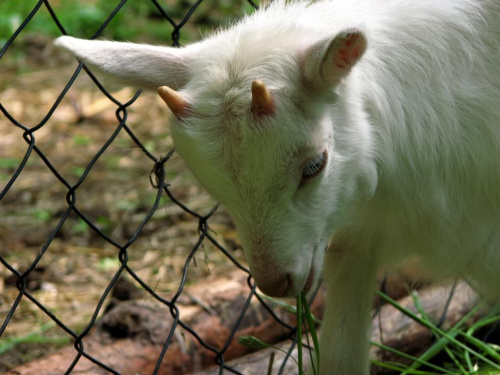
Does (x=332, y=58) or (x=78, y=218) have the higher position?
(x=78, y=218)

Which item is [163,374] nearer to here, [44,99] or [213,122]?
[213,122]

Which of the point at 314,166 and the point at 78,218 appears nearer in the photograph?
the point at 314,166

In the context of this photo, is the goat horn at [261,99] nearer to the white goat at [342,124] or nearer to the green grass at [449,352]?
the white goat at [342,124]

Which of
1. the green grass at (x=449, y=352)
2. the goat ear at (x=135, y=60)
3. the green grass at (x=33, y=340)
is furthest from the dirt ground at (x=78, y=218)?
the green grass at (x=449, y=352)

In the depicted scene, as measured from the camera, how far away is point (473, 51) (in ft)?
8.92

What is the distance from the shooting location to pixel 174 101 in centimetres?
244

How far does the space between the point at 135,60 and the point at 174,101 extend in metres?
0.24

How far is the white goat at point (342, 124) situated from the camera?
2.40 meters

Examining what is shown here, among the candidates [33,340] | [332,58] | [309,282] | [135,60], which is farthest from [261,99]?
[33,340]

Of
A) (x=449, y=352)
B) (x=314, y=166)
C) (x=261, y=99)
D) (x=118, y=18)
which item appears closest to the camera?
(x=261, y=99)

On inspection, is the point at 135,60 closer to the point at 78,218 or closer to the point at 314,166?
the point at 314,166

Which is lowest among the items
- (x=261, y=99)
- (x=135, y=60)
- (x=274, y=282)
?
(x=274, y=282)

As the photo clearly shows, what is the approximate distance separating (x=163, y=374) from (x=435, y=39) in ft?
5.96

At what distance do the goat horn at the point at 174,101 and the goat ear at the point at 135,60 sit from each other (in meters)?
0.19
